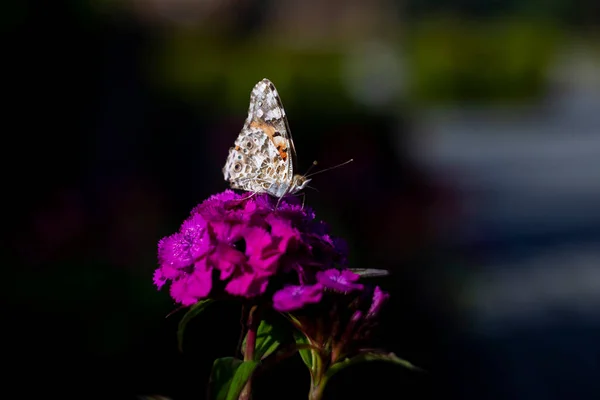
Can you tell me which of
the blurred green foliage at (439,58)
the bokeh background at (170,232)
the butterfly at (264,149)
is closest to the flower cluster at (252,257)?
the butterfly at (264,149)

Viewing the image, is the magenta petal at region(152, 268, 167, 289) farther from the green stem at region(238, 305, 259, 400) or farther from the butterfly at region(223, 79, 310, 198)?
the butterfly at region(223, 79, 310, 198)

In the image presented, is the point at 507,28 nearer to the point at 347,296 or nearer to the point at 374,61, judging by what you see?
the point at 374,61

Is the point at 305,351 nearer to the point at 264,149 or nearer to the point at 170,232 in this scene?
the point at 264,149

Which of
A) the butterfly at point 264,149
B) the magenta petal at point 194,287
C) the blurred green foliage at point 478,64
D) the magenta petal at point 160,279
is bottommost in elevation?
the blurred green foliage at point 478,64

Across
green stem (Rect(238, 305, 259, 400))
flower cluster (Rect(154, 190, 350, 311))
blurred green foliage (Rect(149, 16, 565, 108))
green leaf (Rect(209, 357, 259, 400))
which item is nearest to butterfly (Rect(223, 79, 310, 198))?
flower cluster (Rect(154, 190, 350, 311))

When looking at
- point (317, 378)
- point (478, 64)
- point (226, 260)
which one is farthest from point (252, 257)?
point (478, 64)

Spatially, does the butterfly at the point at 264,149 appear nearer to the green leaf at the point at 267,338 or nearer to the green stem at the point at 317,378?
the green leaf at the point at 267,338
